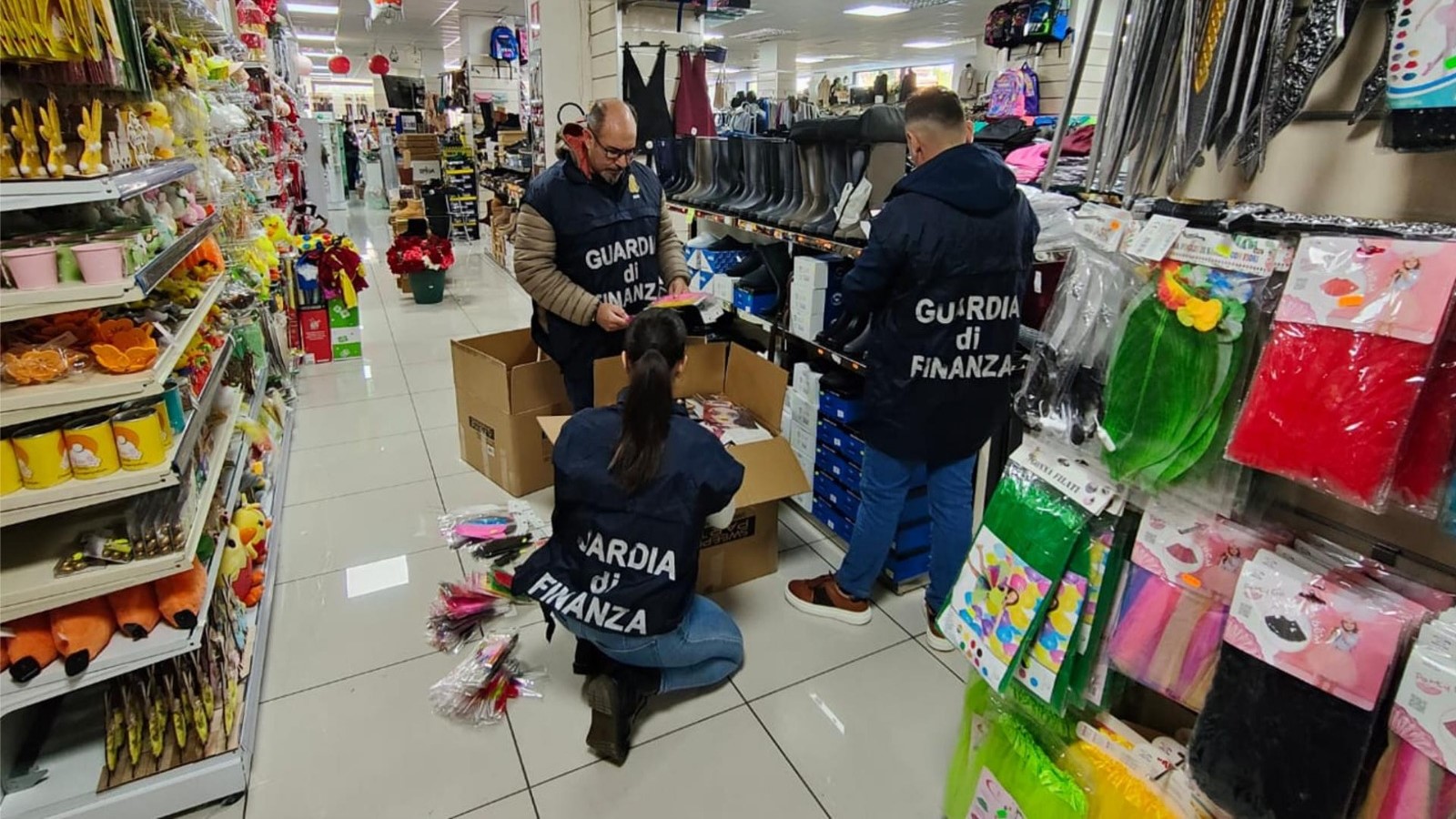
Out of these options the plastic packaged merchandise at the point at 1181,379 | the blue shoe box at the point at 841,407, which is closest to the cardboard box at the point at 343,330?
the blue shoe box at the point at 841,407

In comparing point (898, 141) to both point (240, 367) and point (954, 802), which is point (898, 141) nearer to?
point (954, 802)

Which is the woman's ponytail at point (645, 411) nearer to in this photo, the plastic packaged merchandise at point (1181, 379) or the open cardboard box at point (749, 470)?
the open cardboard box at point (749, 470)

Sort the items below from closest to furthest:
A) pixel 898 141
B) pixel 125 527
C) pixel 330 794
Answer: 1. pixel 125 527
2. pixel 330 794
3. pixel 898 141

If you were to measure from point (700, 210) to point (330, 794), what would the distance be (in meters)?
2.80

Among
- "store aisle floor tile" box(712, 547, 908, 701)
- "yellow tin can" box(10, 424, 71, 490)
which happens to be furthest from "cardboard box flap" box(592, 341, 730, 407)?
"yellow tin can" box(10, 424, 71, 490)

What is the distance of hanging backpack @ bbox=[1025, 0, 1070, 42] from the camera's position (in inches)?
215

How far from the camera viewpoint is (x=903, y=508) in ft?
8.73

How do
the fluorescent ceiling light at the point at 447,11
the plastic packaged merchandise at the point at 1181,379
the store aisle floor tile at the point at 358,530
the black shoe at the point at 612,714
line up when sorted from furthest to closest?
1. the fluorescent ceiling light at the point at 447,11
2. the store aisle floor tile at the point at 358,530
3. the black shoe at the point at 612,714
4. the plastic packaged merchandise at the point at 1181,379

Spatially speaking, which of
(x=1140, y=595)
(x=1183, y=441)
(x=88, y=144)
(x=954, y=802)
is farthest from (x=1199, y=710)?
(x=88, y=144)

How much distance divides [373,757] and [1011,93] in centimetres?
554

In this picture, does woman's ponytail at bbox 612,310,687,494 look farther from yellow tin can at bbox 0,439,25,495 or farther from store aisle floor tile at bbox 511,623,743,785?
yellow tin can at bbox 0,439,25,495

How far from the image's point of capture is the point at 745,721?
225 centimetres

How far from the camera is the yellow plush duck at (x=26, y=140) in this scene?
1.46m

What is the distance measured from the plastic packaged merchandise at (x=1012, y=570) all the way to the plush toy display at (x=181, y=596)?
169 cm
